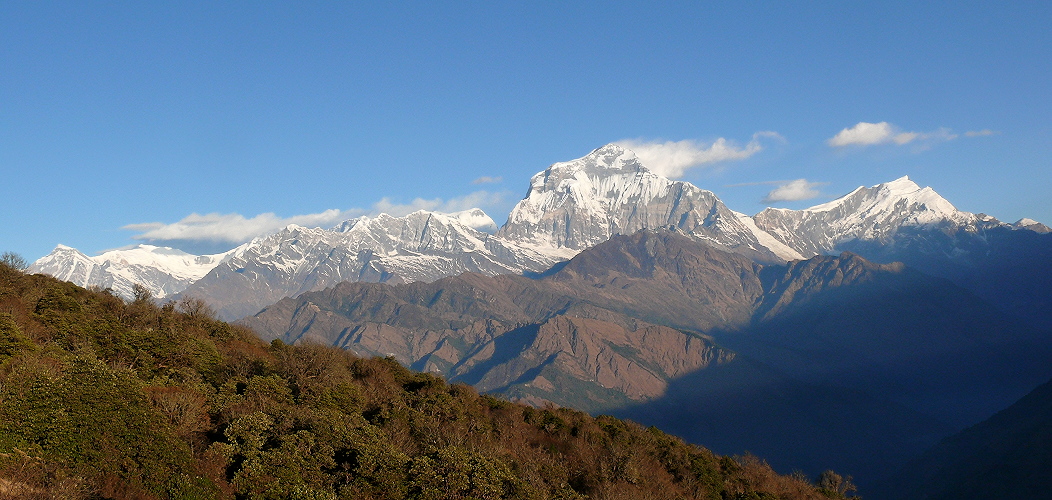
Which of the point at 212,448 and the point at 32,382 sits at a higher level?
the point at 32,382

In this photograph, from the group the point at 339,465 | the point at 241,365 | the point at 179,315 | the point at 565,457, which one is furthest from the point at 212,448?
the point at 179,315

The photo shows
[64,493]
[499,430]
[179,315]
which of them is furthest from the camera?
[179,315]

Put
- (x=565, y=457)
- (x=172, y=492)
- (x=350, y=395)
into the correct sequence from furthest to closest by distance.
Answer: (x=565, y=457)
(x=350, y=395)
(x=172, y=492)

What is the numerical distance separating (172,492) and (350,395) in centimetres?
2850

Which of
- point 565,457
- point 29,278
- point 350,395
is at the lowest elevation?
point 565,457

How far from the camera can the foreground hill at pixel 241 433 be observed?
4547cm

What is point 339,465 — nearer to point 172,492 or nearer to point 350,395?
point 172,492

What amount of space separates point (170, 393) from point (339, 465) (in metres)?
17.1

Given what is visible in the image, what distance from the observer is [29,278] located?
101 m

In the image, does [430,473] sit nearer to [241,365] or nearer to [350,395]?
[350,395]

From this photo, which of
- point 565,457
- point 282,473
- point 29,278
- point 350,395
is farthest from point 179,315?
point 282,473

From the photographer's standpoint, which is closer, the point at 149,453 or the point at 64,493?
the point at 64,493

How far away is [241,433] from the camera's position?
5109 centimetres

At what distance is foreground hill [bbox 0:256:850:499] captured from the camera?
4547 centimetres
